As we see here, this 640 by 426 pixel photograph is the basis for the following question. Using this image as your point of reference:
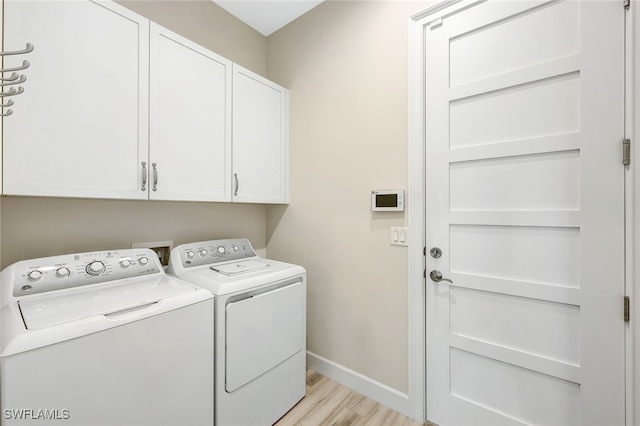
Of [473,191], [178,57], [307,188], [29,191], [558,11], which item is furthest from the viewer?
[307,188]

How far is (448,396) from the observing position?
5.06 ft

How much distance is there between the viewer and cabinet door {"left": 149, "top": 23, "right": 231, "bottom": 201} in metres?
1.49

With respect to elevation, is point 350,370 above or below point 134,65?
below

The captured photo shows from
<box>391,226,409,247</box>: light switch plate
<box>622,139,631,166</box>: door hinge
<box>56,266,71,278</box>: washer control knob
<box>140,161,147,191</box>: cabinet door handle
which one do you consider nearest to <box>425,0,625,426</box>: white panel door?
<box>622,139,631,166</box>: door hinge

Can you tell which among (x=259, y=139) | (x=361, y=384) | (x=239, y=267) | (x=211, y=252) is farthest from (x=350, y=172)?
(x=361, y=384)

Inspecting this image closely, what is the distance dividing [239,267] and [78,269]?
0.76 meters

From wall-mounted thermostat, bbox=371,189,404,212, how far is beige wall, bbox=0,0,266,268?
3.76ft

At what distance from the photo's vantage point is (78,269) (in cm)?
129

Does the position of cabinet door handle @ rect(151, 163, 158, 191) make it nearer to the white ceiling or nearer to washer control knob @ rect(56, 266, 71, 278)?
washer control knob @ rect(56, 266, 71, 278)

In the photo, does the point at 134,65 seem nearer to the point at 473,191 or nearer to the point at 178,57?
the point at 178,57

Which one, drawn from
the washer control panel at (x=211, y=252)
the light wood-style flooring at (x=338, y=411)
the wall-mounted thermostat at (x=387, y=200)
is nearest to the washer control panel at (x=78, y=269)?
the washer control panel at (x=211, y=252)

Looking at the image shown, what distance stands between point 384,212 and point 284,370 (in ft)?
3.78

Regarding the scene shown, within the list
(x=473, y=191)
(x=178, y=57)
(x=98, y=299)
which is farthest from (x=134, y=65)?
(x=473, y=191)

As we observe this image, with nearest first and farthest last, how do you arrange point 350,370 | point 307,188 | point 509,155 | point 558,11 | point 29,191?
point 29,191 < point 558,11 < point 509,155 < point 350,370 < point 307,188
